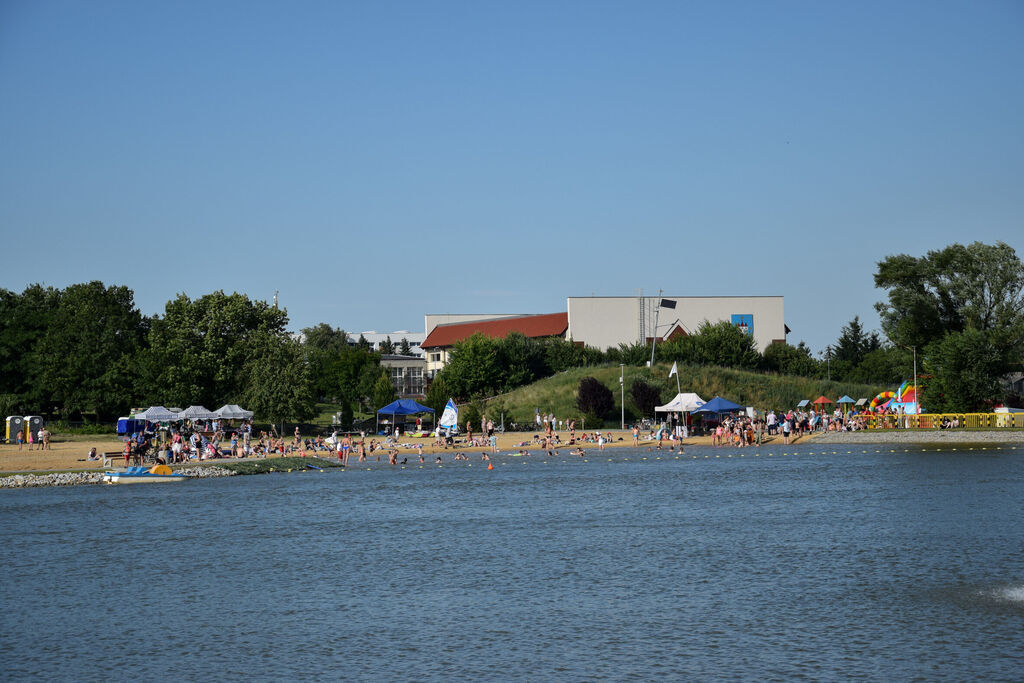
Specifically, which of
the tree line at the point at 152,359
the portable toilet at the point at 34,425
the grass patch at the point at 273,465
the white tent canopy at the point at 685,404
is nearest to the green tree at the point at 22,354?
the tree line at the point at 152,359

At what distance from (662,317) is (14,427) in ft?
260

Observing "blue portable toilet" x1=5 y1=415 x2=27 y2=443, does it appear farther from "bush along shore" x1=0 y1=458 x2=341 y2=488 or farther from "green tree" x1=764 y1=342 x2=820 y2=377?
"green tree" x1=764 y1=342 x2=820 y2=377

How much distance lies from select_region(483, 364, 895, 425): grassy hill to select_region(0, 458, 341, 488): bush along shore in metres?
25.7

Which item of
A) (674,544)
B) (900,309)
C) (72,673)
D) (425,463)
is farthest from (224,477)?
(900,309)

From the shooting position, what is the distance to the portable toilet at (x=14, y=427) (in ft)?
212

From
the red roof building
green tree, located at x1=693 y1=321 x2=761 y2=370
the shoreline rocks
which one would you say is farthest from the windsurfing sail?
the red roof building

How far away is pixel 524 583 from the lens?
22500mm

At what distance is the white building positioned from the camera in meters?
122

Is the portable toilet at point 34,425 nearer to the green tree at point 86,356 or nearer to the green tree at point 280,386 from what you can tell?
the green tree at point 86,356

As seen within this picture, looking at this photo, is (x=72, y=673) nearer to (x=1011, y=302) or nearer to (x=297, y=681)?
(x=297, y=681)

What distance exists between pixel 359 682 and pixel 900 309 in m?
66.3

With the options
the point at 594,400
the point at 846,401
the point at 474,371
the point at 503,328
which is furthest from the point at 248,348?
the point at 503,328

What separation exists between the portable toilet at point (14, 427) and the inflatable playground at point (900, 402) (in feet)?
187

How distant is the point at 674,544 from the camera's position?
27.1 m
